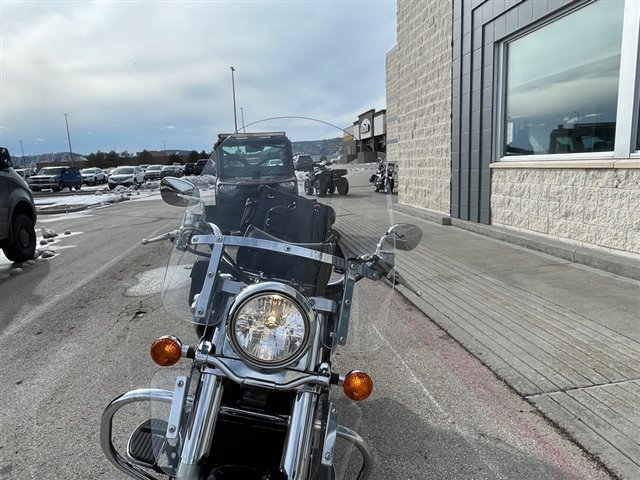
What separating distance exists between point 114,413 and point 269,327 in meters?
0.91

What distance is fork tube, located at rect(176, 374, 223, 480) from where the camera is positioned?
166 centimetres

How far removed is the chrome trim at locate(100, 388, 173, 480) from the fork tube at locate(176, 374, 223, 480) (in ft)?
0.92

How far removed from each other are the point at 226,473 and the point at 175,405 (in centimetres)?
32

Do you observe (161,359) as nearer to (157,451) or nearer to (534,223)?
(157,451)

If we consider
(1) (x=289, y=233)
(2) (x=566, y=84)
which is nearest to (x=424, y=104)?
(2) (x=566, y=84)

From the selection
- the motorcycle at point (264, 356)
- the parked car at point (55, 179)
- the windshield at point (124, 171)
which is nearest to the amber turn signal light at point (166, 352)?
the motorcycle at point (264, 356)

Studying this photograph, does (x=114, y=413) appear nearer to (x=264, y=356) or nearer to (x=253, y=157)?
(x=264, y=356)

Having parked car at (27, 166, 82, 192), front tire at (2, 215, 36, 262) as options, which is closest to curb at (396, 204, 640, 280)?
front tire at (2, 215, 36, 262)

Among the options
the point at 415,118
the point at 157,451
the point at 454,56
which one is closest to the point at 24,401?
the point at 157,451

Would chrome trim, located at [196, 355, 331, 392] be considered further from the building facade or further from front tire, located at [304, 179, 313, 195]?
the building facade

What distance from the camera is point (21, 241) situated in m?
8.34

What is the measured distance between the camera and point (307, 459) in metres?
1.70

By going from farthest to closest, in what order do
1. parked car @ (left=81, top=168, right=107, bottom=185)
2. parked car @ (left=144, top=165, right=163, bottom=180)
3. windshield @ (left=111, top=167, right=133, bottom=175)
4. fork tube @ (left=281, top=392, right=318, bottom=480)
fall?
parked car @ (left=144, top=165, right=163, bottom=180) < parked car @ (left=81, top=168, right=107, bottom=185) < windshield @ (left=111, top=167, right=133, bottom=175) < fork tube @ (left=281, top=392, right=318, bottom=480)

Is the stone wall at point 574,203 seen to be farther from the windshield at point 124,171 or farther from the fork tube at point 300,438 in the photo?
the windshield at point 124,171
